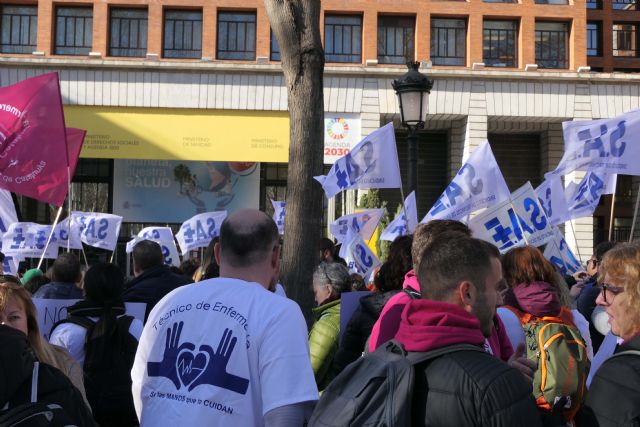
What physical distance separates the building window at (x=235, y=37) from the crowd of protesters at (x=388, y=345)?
26.6 m

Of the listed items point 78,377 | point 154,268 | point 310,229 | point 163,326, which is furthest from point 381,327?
point 310,229

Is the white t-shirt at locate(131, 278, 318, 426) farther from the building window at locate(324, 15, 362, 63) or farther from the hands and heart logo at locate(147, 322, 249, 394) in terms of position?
the building window at locate(324, 15, 362, 63)

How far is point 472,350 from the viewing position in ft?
6.78

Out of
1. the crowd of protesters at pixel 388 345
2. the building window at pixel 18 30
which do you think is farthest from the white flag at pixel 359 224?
the building window at pixel 18 30

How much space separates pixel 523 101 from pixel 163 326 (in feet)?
93.9

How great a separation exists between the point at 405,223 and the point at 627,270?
7348 mm

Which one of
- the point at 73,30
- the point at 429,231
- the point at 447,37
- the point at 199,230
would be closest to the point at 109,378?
the point at 429,231

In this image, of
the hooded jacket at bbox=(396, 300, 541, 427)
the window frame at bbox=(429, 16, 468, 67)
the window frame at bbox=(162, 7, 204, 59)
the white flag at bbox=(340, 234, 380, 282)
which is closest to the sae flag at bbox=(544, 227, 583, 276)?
the white flag at bbox=(340, 234, 380, 282)

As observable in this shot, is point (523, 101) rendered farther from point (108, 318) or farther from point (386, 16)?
point (108, 318)

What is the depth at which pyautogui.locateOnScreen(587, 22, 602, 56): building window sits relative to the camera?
4291 cm

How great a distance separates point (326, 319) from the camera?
496 centimetres

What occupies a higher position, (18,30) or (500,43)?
(500,43)

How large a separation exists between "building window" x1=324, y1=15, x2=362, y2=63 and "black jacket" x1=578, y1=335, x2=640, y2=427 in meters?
28.1

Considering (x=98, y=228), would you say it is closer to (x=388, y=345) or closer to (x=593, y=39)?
(x=388, y=345)
